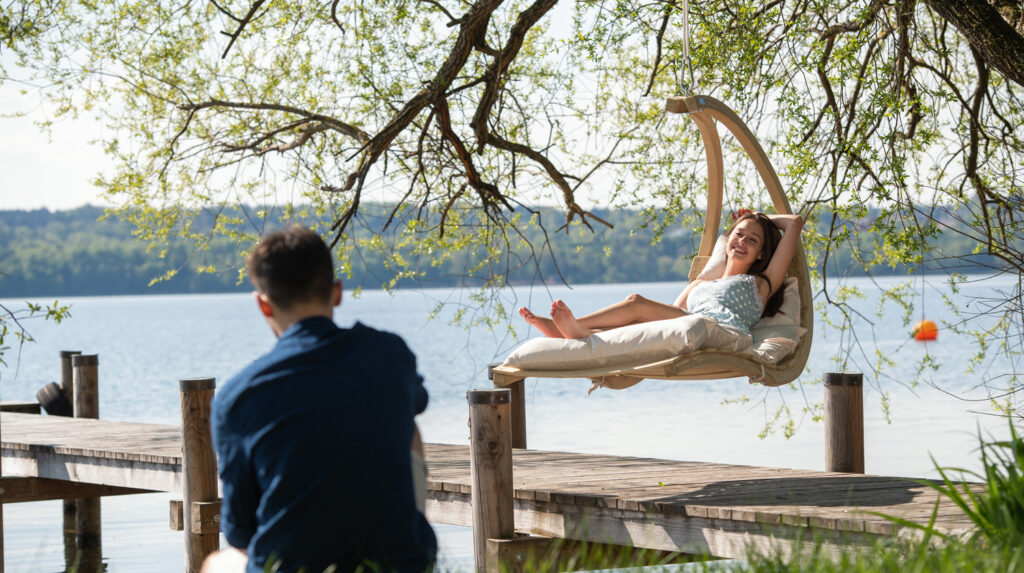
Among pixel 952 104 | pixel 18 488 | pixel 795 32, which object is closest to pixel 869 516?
pixel 795 32

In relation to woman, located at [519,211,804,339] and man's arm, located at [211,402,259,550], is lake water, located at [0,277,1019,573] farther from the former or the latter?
woman, located at [519,211,804,339]

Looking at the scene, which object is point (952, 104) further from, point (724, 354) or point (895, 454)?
point (895, 454)

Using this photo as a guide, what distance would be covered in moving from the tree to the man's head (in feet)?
17.1

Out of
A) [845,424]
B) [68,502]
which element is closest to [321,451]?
[845,424]

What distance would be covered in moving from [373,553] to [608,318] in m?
3.14

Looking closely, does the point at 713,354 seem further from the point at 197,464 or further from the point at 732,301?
the point at 197,464

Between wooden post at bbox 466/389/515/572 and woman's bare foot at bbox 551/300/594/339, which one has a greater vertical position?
woman's bare foot at bbox 551/300/594/339

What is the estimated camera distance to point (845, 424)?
6.35 meters

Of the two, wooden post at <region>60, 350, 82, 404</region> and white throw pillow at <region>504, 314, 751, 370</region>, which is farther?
wooden post at <region>60, 350, 82, 404</region>

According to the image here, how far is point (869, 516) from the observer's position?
4.50 m

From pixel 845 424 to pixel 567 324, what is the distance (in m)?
1.86

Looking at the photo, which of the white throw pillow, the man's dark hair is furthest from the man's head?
the white throw pillow

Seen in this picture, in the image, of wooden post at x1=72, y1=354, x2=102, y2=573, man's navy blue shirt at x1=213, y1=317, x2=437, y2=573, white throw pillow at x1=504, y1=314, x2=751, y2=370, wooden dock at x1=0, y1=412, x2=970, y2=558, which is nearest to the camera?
man's navy blue shirt at x1=213, y1=317, x2=437, y2=573

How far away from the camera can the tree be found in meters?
8.56
